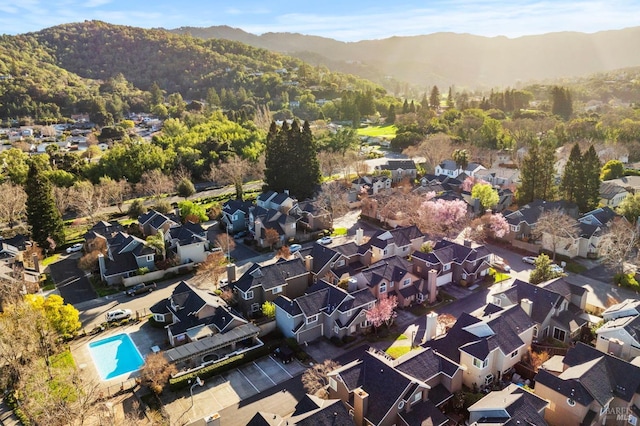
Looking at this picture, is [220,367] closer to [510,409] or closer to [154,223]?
[510,409]

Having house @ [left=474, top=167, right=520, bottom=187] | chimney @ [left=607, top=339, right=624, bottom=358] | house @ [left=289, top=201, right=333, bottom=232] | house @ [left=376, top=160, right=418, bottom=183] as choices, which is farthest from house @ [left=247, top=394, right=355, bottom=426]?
house @ [left=376, top=160, right=418, bottom=183]

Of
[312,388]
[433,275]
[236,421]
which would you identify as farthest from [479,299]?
[236,421]

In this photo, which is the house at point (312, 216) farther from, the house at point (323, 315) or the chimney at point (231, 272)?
the house at point (323, 315)

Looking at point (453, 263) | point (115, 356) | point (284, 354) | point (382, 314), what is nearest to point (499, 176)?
point (453, 263)

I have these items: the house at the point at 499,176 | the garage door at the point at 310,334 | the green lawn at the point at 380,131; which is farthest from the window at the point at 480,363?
the green lawn at the point at 380,131

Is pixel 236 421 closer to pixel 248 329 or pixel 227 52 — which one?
pixel 248 329

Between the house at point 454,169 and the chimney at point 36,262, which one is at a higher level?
the house at point 454,169

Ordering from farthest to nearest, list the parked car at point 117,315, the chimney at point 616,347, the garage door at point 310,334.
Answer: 1. the parked car at point 117,315
2. the garage door at point 310,334
3. the chimney at point 616,347
